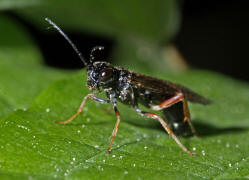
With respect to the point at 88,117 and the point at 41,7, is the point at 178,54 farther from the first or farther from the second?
the point at 88,117

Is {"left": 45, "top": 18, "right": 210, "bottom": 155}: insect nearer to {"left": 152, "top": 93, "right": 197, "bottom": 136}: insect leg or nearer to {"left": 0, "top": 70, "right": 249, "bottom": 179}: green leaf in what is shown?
{"left": 152, "top": 93, "right": 197, "bottom": 136}: insect leg

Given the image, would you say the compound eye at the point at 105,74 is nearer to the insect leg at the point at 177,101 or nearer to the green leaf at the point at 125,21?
the insect leg at the point at 177,101

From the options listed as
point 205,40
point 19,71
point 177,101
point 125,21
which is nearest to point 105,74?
point 177,101

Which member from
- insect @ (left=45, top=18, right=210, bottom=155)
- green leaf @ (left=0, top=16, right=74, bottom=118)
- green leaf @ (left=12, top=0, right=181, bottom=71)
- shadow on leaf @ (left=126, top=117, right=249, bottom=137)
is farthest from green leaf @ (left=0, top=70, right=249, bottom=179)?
green leaf @ (left=12, top=0, right=181, bottom=71)

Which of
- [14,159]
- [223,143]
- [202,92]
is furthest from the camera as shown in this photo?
[202,92]

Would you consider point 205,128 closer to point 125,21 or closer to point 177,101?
point 177,101

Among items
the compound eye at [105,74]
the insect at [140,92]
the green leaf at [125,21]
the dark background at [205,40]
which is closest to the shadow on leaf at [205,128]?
the insect at [140,92]

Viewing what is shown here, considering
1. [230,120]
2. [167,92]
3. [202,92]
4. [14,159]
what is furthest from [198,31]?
[14,159]
